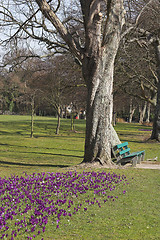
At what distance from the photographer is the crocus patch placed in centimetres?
536

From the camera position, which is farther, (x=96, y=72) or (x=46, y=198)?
(x=96, y=72)

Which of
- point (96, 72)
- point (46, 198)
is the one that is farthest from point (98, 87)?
point (46, 198)

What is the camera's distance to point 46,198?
6797 millimetres

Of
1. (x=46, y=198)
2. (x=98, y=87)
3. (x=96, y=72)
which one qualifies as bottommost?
(x=46, y=198)

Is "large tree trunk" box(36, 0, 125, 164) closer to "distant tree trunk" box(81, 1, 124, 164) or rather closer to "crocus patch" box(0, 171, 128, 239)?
"distant tree trunk" box(81, 1, 124, 164)

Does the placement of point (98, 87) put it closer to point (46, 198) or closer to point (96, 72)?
point (96, 72)

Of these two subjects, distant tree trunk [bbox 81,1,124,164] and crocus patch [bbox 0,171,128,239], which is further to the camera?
distant tree trunk [bbox 81,1,124,164]

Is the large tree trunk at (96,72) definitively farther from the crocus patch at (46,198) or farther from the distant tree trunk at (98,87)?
the crocus patch at (46,198)

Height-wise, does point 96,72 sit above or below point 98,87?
above

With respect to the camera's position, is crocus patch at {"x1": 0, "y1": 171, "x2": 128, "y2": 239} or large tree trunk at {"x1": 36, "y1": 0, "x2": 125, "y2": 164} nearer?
crocus patch at {"x1": 0, "y1": 171, "x2": 128, "y2": 239}

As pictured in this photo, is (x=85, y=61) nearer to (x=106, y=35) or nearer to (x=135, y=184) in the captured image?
(x=106, y=35)

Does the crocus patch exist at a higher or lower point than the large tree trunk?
lower

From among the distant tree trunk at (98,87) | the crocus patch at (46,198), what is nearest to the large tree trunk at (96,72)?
the distant tree trunk at (98,87)

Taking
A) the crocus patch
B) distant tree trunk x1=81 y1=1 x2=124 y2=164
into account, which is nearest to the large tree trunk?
distant tree trunk x1=81 y1=1 x2=124 y2=164
